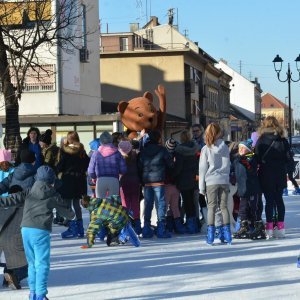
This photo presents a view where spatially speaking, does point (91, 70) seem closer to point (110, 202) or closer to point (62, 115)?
point (62, 115)

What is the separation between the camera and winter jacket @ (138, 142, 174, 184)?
12781 mm

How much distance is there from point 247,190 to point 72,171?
8.87ft

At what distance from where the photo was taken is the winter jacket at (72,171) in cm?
1296

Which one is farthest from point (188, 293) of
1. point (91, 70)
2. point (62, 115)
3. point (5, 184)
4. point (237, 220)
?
point (91, 70)

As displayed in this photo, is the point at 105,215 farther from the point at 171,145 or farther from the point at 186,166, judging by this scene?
the point at 171,145

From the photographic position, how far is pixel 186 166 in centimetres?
1322

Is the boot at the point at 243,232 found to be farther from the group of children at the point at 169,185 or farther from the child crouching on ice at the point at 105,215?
the child crouching on ice at the point at 105,215

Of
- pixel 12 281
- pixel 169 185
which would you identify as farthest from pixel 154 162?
pixel 12 281

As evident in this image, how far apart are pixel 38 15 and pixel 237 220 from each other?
12056 mm

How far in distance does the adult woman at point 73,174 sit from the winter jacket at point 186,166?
1470mm

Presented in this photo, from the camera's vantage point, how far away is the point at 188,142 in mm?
13281

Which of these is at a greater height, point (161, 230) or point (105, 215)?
point (105, 215)

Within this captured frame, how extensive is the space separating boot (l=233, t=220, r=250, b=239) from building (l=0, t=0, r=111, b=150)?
87.6 ft

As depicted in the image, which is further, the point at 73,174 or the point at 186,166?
the point at 186,166
